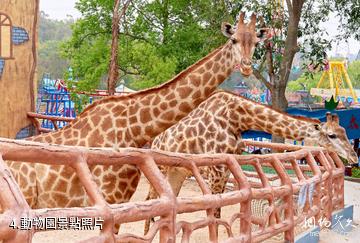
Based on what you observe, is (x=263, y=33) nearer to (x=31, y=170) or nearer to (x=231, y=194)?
(x=231, y=194)

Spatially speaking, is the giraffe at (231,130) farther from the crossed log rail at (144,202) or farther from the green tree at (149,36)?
the green tree at (149,36)

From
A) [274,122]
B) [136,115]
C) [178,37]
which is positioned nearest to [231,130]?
[274,122]

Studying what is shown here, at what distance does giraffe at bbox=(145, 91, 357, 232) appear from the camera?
538 centimetres

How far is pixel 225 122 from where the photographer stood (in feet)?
18.2

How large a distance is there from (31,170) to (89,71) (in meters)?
9.64

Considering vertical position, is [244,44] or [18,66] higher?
[244,44]

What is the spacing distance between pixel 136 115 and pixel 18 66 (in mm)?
3247

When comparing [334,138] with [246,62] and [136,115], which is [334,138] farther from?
[136,115]

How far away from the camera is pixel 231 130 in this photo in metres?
5.55

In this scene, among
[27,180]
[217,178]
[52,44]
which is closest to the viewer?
[27,180]

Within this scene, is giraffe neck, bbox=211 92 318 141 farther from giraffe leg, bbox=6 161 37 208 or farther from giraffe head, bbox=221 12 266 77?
giraffe leg, bbox=6 161 37 208

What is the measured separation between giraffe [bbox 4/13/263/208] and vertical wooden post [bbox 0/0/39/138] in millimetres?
2814

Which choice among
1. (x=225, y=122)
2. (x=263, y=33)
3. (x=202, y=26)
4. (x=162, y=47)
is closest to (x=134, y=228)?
(x=225, y=122)

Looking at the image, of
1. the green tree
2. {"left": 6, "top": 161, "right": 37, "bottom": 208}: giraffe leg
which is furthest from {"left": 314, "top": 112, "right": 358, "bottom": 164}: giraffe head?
the green tree
